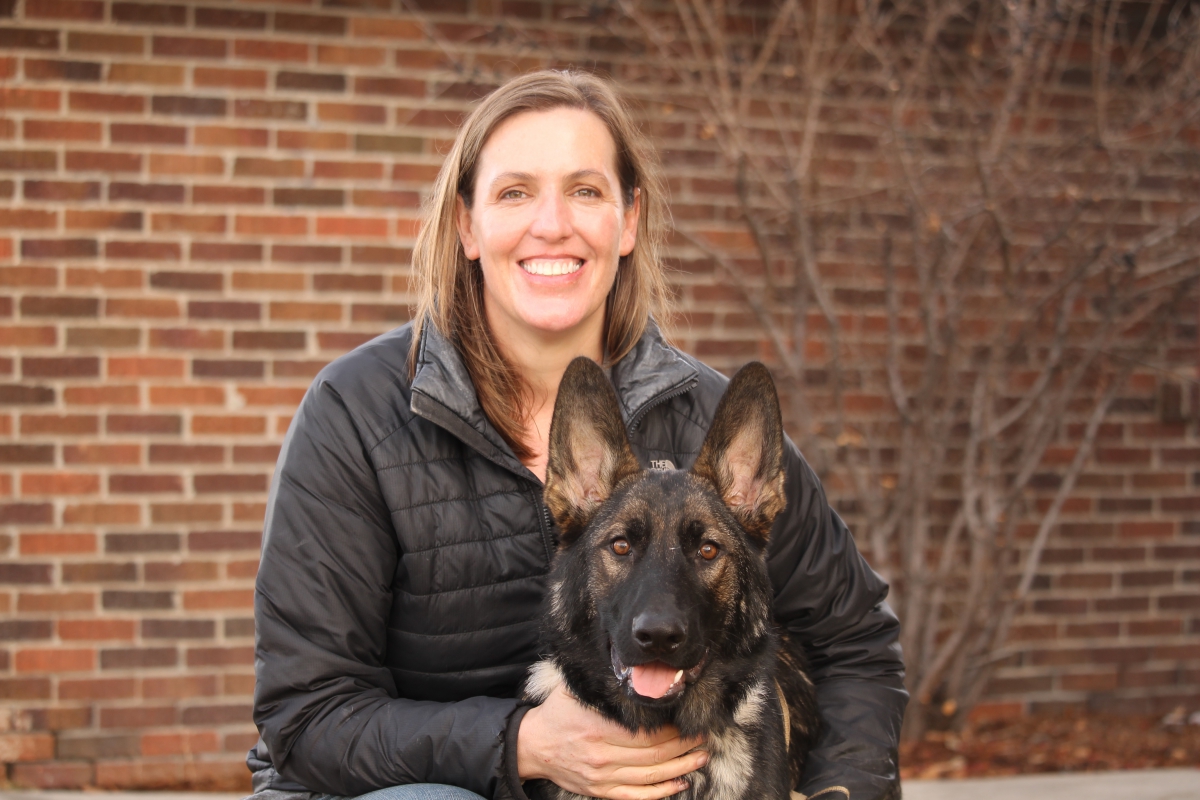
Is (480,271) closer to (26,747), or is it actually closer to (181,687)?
(181,687)

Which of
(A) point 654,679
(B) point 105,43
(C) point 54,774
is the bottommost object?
(C) point 54,774

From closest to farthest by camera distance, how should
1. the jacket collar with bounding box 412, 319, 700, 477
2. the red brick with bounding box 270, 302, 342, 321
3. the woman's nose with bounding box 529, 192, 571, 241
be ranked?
the jacket collar with bounding box 412, 319, 700, 477, the woman's nose with bounding box 529, 192, 571, 241, the red brick with bounding box 270, 302, 342, 321

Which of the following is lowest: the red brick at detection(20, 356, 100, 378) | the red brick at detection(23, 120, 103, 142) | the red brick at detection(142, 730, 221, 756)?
the red brick at detection(142, 730, 221, 756)

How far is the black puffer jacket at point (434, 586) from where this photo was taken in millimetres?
2295

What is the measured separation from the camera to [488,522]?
8.46 feet

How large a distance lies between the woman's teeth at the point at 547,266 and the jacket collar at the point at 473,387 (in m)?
0.29

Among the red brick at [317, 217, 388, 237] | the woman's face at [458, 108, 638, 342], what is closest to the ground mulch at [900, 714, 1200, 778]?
the woman's face at [458, 108, 638, 342]

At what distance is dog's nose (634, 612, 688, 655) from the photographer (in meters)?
2.03

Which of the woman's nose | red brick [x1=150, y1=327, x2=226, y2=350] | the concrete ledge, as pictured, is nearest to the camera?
the woman's nose

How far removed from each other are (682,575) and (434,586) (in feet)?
2.22

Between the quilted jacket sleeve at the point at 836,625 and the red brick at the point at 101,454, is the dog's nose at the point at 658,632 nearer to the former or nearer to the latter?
the quilted jacket sleeve at the point at 836,625

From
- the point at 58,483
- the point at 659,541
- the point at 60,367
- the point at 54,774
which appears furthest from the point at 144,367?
the point at 659,541

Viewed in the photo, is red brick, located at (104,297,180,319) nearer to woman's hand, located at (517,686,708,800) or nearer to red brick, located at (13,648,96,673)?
red brick, located at (13,648,96,673)

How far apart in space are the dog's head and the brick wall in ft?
7.44
